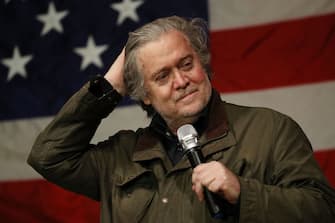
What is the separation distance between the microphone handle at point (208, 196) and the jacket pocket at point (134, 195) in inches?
10.6

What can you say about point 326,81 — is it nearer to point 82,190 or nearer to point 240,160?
point 240,160

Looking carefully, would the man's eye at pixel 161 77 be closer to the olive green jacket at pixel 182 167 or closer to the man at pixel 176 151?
the man at pixel 176 151

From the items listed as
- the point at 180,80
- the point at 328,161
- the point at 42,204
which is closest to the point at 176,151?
the point at 180,80

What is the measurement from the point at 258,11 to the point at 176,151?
90 cm

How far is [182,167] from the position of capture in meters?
1.31

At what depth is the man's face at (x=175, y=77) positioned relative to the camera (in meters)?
1.36

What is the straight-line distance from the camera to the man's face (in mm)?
1363

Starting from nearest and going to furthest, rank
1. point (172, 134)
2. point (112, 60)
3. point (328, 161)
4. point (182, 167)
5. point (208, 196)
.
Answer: point (208, 196) → point (182, 167) → point (172, 134) → point (328, 161) → point (112, 60)

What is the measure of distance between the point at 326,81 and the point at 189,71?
0.82 meters

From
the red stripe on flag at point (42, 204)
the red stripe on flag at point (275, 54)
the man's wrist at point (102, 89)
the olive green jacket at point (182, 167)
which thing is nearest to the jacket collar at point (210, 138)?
the olive green jacket at point (182, 167)

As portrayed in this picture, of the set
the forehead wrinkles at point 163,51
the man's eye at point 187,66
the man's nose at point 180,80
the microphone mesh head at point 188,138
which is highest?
the forehead wrinkles at point 163,51

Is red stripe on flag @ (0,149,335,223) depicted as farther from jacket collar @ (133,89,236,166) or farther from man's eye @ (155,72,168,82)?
man's eye @ (155,72,168,82)

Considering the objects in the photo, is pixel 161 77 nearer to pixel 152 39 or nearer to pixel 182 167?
pixel 152 39

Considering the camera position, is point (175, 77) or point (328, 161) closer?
point (175, 77)
